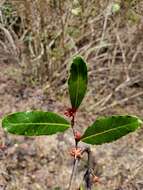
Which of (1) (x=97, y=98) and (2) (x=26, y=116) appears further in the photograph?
(1) (x=97, y=98)

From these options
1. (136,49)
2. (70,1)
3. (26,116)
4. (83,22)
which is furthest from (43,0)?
(26,116)

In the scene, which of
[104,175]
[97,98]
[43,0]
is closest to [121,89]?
[97,98]

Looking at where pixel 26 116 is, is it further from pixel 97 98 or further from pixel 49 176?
pixel 97 98

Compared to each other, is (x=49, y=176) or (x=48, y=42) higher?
(x=48, y=42)

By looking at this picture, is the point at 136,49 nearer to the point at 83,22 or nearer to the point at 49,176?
the point at 83,22

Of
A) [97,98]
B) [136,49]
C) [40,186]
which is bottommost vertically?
[40,186]

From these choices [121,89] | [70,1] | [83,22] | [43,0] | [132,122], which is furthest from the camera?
[121,89]

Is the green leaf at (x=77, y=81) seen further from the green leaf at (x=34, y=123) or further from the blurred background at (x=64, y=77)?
the blurred background at (x=64, y=77)

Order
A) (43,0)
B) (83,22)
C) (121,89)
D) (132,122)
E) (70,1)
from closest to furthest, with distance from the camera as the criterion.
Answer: (132,122) < (43,0) < (70,1) < (83,22) < (121,89)
